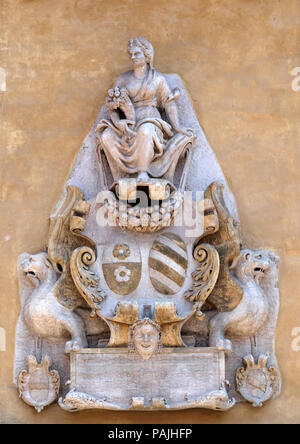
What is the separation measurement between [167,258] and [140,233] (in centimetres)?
22

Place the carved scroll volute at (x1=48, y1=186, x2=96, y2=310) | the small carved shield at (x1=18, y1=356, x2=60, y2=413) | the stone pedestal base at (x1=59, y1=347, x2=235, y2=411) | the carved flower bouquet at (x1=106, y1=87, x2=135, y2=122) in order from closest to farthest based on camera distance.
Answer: the stone pedestal base at (x1=59, y1=347, x2=235, y2=411), the small carved shield at (x1=18, y1=356, x2=60, y2=413), the carved scroll volute at (x1=48, y1=186, x2=96, y2=310), the carved flower bouquet at (x1=106, y1=87, x2=135, y2=122)

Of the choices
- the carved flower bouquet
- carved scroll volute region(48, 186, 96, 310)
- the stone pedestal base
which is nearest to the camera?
the stone pedestal base

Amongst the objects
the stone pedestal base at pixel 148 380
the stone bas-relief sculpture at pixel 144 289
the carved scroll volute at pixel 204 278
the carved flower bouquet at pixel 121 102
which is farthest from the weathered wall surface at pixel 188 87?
the stone pedestal base at pixel 148 380

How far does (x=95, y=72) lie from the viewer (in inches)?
338

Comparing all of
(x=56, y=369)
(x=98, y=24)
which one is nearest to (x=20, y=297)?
(x=56, y=369)

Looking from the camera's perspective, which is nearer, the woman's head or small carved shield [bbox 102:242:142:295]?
small carved shield [bbox 102:242:142:295]

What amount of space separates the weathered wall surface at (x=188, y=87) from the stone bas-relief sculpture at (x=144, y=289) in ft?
0.41

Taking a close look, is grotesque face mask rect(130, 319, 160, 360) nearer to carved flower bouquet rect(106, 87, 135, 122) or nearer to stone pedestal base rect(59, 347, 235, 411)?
stone pedestal base rect(59, 347, 235, 411)

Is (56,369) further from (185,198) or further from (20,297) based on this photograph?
(185,198)

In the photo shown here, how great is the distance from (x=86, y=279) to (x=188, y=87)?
1.40 metres

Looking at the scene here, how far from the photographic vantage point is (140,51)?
27.2 ft

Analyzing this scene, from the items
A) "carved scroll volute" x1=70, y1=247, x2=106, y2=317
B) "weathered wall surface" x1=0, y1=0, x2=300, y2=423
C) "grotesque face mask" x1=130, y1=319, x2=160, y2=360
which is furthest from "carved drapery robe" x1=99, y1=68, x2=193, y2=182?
"grotesque face mask" x1=130, y1=319, x2=160, y2=360

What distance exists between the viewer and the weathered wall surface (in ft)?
27.2

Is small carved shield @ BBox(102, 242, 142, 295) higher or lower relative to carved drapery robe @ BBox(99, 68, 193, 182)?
lower
